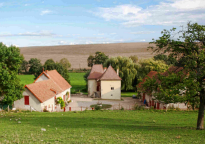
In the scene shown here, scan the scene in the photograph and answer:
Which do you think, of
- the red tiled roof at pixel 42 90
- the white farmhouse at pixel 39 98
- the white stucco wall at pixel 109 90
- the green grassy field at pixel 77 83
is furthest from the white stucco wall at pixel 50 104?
the green grassy field at pixel 77 83

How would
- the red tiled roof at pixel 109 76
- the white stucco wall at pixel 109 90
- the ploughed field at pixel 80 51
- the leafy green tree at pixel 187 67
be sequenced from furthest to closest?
the ploughed field at pixel 80 51 < the red tiled roof at pixel 109 76 < the white stucco wall at pixel 109 90 < the leafy green tree at pixel 187 67

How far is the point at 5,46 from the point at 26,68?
235 ft

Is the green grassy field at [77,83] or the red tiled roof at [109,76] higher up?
the red tiled roof at [109,76]

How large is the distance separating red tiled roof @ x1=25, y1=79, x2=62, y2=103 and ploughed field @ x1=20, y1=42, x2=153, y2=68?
70.1m

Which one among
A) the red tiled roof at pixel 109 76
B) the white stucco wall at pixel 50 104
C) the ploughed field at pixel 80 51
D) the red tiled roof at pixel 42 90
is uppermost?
the ploughed field at pixel 80 51

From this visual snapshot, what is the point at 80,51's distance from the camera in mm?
131125

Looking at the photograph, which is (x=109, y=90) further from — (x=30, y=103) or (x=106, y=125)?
(x=106, y=125)

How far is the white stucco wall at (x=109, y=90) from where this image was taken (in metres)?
41.5

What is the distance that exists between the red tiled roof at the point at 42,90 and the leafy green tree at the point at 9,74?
1.90 metres

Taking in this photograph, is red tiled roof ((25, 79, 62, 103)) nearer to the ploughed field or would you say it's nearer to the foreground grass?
the foreground grass

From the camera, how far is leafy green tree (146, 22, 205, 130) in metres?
12.1

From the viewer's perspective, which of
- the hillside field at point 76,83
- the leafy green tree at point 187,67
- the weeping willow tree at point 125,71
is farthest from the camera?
the hillside field at point 76,83

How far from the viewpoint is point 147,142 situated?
930cm

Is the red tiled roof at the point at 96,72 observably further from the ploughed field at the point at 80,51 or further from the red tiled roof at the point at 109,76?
the ploughed field at the point at 80,51
